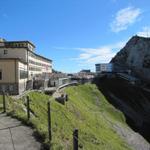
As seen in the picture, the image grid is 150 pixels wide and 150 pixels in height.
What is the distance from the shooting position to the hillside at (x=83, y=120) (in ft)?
60.4

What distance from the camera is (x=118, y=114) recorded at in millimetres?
61906

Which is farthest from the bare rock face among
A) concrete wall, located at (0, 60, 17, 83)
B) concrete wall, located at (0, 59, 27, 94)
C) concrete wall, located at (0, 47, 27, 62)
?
concrete wall, located at (0, 60, 17, 83)

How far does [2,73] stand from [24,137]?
37.4 metres

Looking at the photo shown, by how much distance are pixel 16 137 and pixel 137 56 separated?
12180 centimetres

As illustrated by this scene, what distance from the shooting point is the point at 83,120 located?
40.2 m

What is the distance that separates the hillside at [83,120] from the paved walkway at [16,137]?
1.80 ft

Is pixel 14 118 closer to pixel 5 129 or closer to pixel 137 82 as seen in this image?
pixel 5 129

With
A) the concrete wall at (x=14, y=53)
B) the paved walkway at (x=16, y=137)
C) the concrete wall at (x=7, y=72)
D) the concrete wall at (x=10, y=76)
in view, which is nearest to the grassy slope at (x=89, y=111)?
the concrete wall at (x=10, y=76)

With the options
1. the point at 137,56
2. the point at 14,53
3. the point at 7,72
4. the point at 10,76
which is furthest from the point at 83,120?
the point at 137,56

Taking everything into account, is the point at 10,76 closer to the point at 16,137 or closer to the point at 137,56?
the point at 16,137

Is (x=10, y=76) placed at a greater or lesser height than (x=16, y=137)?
greater

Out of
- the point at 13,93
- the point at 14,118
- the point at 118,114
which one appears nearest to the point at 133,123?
the point at 118,114

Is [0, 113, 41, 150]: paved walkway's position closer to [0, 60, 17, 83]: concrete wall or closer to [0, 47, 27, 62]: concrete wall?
[0, 60, 17, 83]: concrete wall

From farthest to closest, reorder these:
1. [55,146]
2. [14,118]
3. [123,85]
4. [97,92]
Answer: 1. [123,85]
2. [97,92]
3. [14,118]
4. [55,146]
